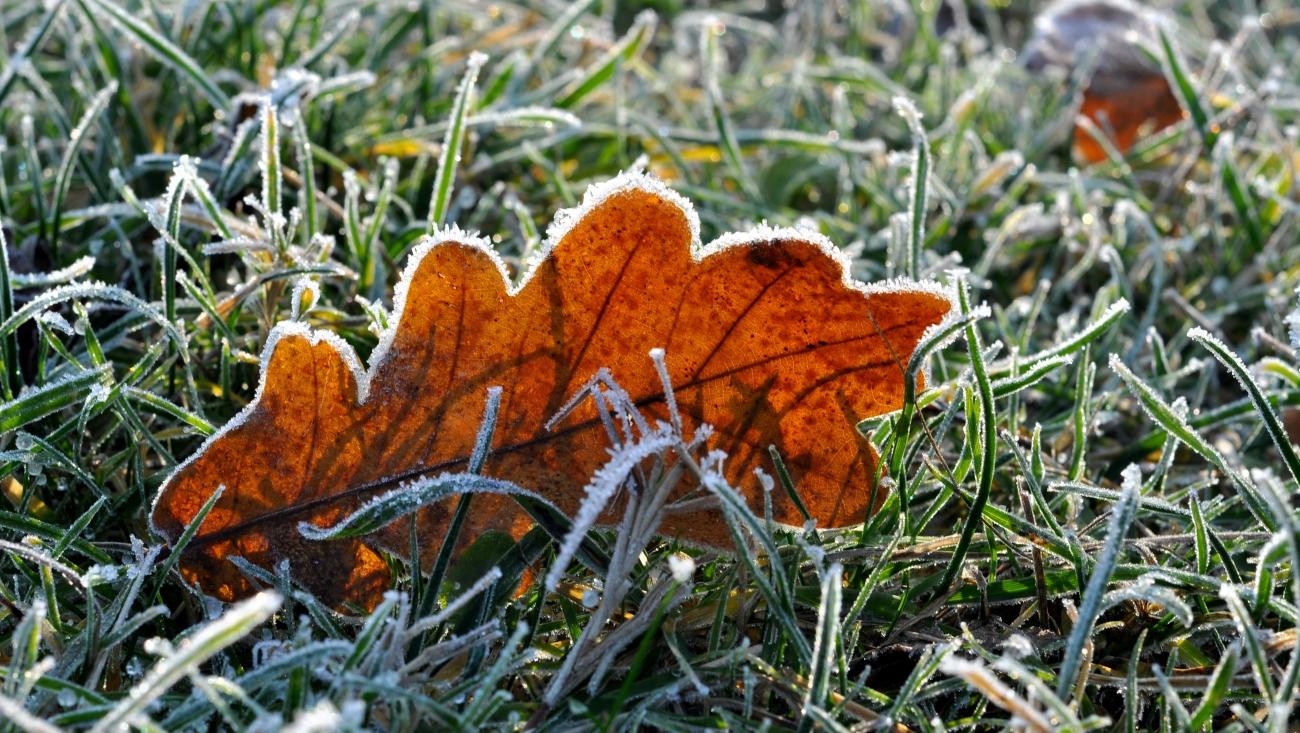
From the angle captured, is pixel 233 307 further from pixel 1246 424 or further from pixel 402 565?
pixel 1246 424

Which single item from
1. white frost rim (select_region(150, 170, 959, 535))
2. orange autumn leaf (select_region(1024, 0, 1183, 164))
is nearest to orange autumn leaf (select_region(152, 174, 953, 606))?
white frost rim (select_region(150, 170, 959, 535))

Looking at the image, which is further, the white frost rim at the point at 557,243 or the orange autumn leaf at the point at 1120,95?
the orange autumn leaf at the point at 1120,95

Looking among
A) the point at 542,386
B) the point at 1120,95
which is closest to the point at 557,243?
the point at 542,386

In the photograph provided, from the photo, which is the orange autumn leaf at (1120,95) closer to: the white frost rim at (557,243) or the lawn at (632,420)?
the lawn at (632,420)

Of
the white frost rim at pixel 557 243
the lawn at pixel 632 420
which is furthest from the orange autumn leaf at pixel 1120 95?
the white frost rim at pixel 557 243

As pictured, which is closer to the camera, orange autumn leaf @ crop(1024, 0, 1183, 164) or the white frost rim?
the white frost rim

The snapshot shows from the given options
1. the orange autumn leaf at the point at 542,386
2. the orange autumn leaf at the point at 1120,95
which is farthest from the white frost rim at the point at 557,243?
the orange autumn leaf at the point at 1120,95

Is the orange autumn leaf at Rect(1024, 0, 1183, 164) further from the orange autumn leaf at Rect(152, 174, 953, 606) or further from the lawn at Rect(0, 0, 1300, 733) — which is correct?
the orange autumn leaf at Rect(152, 174, 953, 606)
